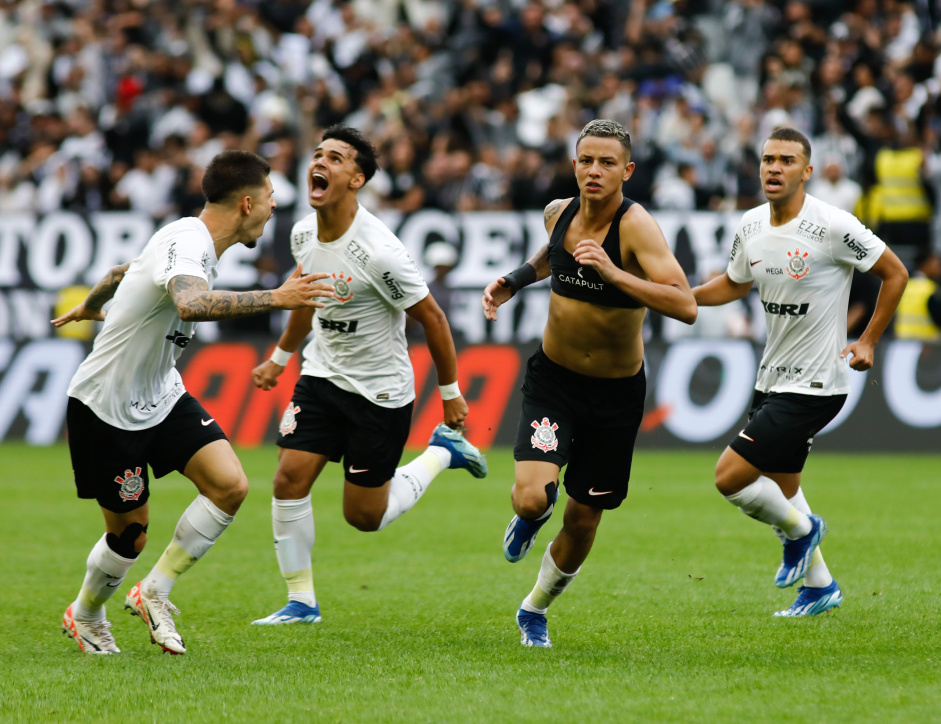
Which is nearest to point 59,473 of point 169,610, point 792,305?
point 169,610

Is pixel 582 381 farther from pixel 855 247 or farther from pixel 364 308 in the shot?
pixel 855 247

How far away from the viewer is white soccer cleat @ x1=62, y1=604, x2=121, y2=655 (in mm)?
6477

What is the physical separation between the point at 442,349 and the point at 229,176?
1.61 m

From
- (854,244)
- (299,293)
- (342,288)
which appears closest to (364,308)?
(342,288)

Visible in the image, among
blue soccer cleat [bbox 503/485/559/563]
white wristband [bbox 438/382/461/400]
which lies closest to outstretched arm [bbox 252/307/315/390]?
white wristband [bbox 438/382/461/400]

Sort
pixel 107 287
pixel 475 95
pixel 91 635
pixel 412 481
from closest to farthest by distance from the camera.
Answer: pixel 91 635 → pixel 107 287 → pixel 412 481 → pixel 475 95

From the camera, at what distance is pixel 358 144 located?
7348mm

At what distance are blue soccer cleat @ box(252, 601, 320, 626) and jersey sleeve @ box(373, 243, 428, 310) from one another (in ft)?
5.98

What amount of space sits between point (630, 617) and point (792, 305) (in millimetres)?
2050

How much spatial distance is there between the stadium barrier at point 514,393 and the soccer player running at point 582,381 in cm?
803

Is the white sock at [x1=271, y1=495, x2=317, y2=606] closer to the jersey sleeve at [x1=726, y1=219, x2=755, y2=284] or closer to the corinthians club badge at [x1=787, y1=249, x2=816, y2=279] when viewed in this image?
the jersey sleeve at [x1=726, y1=219, x2=755, y2=284]

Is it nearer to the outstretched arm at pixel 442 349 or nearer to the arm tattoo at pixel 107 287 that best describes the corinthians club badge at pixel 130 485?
the arm tattoo at pixel 107 287

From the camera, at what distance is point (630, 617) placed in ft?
23.9

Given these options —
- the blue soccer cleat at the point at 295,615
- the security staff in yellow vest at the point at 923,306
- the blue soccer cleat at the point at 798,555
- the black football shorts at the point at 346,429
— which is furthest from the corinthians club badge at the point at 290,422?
the security staff in yellow vest at the point at 923,306
